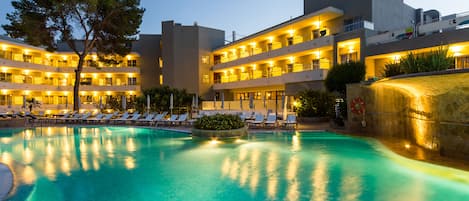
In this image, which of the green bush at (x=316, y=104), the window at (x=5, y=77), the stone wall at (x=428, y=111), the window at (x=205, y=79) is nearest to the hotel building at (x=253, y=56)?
the window at (x=5, y=77)

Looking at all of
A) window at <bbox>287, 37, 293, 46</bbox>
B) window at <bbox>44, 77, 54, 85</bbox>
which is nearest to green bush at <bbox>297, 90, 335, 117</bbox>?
window at <bbox>287, 37, 293, 46</bbox>

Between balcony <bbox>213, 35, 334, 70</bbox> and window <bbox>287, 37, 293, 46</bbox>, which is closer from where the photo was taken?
balcony <bbox>213, 35, 334, 70</bbox>

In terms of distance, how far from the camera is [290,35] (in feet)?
101

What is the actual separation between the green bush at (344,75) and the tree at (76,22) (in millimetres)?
19069

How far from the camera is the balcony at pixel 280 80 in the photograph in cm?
2533

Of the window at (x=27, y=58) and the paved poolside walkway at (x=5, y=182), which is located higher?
the window at (x=27, y=58)

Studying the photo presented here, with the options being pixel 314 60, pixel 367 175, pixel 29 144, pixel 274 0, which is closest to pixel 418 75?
pixel 367 175

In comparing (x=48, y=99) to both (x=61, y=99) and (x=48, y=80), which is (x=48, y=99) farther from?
(x=48, y=80)

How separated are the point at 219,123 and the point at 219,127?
234 millimetres

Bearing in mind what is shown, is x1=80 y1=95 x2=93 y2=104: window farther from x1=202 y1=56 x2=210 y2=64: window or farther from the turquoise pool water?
the turquoise pool water

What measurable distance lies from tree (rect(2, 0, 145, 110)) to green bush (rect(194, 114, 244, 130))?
1712cm

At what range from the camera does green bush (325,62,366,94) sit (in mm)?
19234

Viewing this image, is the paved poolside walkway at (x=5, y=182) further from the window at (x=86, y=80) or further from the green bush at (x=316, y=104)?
the window at (x=86, y=80)

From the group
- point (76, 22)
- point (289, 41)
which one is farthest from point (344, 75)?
point (76, 22)
